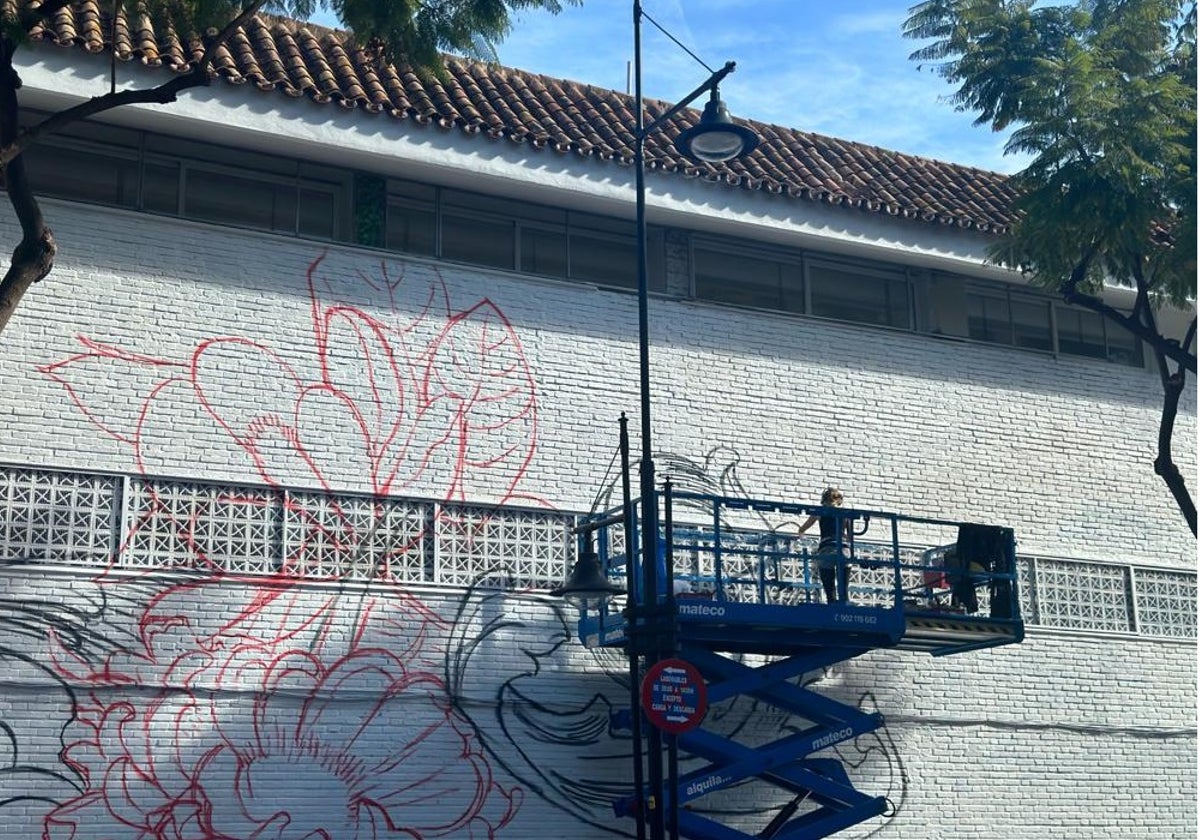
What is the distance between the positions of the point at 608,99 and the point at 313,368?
6208mm

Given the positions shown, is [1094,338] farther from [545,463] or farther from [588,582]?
[588,582]

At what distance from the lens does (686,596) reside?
15289 millimetres

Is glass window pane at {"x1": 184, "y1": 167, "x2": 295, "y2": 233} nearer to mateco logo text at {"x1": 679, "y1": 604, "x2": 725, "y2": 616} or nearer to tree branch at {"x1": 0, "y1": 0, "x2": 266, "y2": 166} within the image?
tree branch at {"x1": 0, "y1": 0, "x2": 266, "y2": 166}

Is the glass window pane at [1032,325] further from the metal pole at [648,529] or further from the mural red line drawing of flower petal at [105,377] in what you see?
the mural red line drawing of flower petal at [105,377]

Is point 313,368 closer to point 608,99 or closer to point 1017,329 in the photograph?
point 608,99

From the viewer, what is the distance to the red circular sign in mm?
12594

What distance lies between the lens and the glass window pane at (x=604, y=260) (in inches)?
707

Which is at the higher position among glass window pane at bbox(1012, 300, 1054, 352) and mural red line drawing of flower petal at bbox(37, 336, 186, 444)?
glass window pane at bbox(1012, 300, 1054, 352)

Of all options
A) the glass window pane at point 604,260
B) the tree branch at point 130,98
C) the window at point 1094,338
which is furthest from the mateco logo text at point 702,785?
the window at point 1094,338

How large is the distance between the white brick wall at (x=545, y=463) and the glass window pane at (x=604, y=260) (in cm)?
25

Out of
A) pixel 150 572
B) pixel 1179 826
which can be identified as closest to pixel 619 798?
pixel 150 572

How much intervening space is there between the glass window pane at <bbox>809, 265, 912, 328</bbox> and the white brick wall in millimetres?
325

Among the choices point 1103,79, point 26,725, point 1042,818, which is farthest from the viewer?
point 1042,818

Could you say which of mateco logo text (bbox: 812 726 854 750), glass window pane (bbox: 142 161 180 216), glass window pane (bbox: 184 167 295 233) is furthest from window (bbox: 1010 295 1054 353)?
glass window pane (bbox: 142 161 180 216)
